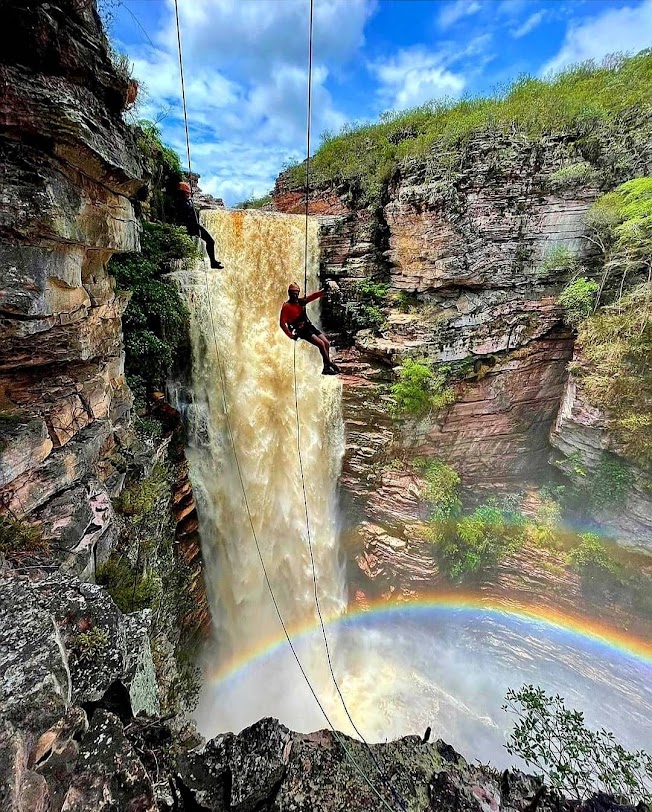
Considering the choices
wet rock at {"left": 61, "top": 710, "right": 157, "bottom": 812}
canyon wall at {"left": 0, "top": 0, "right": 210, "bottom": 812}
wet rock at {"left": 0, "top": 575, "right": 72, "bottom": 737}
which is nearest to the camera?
wet rock at {"left": 61, "top": 710, "right": 157, "bottom": 812}

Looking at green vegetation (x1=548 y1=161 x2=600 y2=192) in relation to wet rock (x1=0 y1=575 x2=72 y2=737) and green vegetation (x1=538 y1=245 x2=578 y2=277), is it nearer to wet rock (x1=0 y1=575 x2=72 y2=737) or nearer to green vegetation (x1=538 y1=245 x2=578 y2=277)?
green vegetation (x1=538 y1=245 x2=578 y2=277)

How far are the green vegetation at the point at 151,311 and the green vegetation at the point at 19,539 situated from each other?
4339 millimetres

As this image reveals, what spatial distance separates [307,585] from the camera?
38.5ft

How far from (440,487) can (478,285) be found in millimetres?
6274

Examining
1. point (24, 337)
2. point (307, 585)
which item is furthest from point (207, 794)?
point (307, 585)

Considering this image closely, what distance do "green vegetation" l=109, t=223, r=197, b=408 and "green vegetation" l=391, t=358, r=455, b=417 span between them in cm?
619

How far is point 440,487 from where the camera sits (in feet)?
38.2

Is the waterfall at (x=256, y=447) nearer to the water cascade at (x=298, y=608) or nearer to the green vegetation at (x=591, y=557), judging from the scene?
the water cascade at (x=298, y=608)

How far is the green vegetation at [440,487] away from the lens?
1155 centimetres

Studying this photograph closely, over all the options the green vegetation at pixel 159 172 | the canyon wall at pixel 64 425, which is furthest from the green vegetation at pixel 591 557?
the green vegetation at pixel 159 172

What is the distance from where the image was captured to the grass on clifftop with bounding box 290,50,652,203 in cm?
1037

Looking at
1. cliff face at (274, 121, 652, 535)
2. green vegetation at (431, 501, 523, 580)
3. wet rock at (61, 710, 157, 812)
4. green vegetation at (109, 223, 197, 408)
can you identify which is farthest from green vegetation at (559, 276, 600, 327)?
wet rock at (61, 710, 157, 812)

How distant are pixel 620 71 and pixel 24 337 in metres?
16.8

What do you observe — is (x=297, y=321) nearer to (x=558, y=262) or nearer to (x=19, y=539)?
(x=19, y=539)
